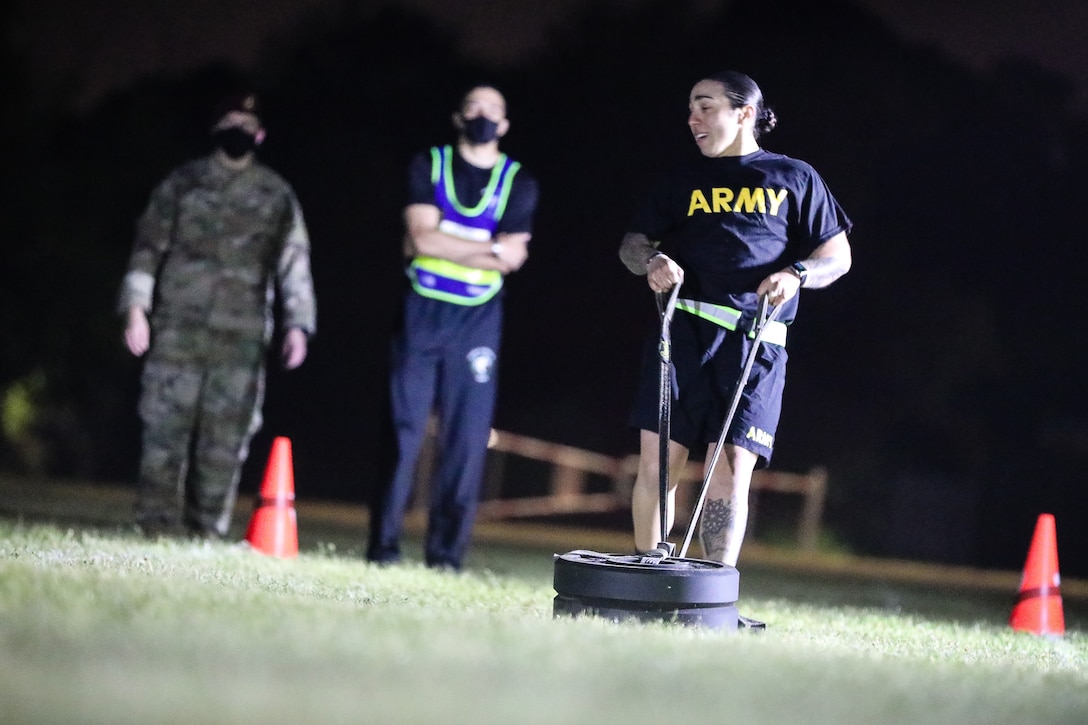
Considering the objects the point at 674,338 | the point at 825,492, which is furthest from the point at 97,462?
the point at 674,338

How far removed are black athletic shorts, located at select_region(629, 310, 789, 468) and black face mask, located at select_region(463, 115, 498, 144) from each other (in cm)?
216

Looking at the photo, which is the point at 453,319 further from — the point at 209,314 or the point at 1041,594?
the point at 1041,594

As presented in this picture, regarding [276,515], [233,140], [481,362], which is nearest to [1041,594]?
[481,362]

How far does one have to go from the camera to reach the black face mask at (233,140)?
726 centimetres

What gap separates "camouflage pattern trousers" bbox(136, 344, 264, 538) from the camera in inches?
278

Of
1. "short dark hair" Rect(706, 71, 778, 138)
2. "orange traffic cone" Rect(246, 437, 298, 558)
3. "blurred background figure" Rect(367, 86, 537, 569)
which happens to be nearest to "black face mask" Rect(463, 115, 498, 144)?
"blurred background figure" Rect(367, 86, 537, 569)

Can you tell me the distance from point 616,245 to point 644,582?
18275 millimetres

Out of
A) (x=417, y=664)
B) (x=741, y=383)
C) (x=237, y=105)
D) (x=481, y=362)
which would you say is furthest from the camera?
(x=237, y=105)

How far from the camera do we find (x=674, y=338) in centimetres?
519

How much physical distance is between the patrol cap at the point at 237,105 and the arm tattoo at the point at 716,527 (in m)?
3.44

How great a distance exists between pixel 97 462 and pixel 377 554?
52.5ft

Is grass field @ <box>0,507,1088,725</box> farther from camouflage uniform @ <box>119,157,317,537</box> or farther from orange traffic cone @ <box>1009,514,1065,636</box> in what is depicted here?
camouflage uniform @ <box>119,157,317,537</box>

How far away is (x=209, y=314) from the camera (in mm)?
7086

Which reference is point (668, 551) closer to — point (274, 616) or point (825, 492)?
point (274, 616)
